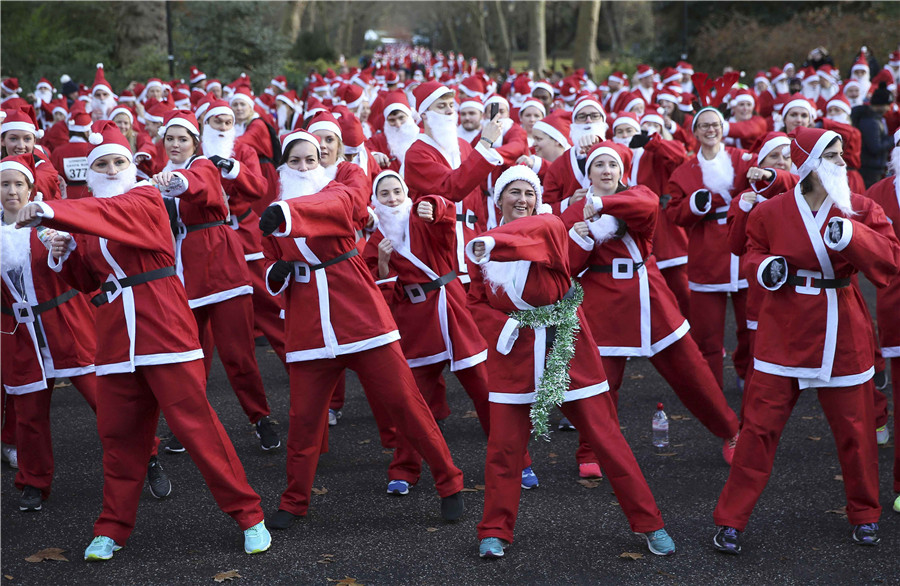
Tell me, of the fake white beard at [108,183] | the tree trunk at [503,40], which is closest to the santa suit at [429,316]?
the fake white beard at [108,183]

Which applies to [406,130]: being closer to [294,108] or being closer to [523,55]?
[294,108]

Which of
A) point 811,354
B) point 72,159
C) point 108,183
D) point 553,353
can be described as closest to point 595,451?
point 553,353

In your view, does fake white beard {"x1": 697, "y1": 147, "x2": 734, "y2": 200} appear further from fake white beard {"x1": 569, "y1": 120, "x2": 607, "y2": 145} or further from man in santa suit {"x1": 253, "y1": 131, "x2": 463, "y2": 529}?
man in santa suit {"x1": 253, "y1": 131, "x2": 463, "y2": 529}

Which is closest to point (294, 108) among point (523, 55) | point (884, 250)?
point (884, 250)

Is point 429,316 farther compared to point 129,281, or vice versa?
point 429,316

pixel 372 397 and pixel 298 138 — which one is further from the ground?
pixel 298 138

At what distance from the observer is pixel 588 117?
827 centimetres

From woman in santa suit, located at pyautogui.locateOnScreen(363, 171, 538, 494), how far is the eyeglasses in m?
2.35

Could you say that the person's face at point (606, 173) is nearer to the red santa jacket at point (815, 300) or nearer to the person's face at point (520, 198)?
the person's face at point (520, 198)

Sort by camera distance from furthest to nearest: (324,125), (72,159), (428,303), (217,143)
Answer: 1. (72,159)
2. (217,143)
3. (428,303)
4. (324,125)

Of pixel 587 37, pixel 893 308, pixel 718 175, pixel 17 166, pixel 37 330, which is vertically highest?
pixel 587 37

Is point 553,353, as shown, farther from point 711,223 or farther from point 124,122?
point 124,122

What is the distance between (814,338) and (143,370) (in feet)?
11.1

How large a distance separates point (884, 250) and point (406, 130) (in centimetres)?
431
